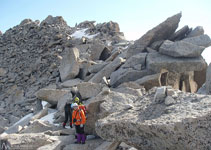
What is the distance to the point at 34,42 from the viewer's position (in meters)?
32.7

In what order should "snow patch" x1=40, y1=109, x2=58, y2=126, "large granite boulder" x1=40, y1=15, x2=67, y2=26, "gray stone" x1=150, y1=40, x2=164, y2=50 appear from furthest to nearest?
1. "large granite boulder" x1=40, y1=15, x2=67, y2=26
2. "gray stone" x1=150, y1=40, x2=164, y2=50
3. "snow patch" x1=40, y1=109, x2=58, y2=126

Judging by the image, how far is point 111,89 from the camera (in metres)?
12.8

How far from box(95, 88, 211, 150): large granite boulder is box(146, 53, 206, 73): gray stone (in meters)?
7.47

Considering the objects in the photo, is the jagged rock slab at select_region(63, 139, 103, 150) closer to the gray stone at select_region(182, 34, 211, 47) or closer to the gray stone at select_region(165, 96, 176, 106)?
the gray stone at select_region(165, 96, 176, 106)

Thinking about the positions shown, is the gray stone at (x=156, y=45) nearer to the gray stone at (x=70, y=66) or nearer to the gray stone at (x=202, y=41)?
the gray stone at (x=202, y=41)

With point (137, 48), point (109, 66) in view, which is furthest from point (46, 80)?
point (137, 48)

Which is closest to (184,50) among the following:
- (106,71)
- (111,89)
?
(111,89)

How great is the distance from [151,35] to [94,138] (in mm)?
10756

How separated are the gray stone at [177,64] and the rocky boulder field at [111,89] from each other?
54mm

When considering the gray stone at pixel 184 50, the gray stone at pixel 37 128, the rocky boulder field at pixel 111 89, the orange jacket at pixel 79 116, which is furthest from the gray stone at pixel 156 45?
the orange jacket at pixel 79 116

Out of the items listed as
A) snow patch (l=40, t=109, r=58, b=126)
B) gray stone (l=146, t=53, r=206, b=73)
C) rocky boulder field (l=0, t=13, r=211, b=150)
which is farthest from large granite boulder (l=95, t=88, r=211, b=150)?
gray stone (l=146, t=53, r=206, b=73)

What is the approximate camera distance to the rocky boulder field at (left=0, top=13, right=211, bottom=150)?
5.40 metres

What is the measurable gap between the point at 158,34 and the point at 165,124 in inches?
519

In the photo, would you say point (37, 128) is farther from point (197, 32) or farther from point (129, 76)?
point (197, 32)
